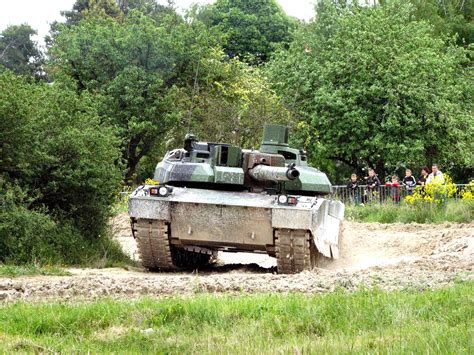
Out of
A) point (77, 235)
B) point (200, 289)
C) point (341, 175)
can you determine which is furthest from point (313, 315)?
Answer: point (341, 175)

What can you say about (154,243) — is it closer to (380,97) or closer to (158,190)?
(158,190)

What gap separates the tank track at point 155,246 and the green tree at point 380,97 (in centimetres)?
1989

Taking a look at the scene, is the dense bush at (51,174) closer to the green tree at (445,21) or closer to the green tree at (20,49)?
the green tree at (445,21)

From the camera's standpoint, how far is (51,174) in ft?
53.1

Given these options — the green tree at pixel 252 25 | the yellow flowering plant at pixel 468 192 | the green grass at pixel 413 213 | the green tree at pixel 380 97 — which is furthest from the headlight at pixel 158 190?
the green tree at pixel 252 25

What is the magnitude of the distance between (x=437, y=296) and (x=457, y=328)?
5.66 ft

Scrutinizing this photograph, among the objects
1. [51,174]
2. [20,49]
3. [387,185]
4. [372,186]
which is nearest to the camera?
[51,174]

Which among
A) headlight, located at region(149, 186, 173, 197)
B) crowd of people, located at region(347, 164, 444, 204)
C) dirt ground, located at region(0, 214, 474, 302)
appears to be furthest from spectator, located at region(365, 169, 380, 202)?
headlight, located at region(149, 186, 173, 197)

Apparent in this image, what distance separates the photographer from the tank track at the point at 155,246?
48.5 feet

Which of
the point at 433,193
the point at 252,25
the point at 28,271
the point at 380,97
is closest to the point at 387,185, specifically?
the point at 433,193

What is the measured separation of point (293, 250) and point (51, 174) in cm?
464

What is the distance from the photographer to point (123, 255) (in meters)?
17.5

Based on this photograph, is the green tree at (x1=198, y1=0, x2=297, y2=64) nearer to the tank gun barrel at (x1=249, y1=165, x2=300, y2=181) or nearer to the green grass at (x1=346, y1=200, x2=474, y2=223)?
Result: the green grass at (x1=346, y1=200, x2=474, y2=223)

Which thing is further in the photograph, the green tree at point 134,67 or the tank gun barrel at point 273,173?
the green tree at point 134,67
